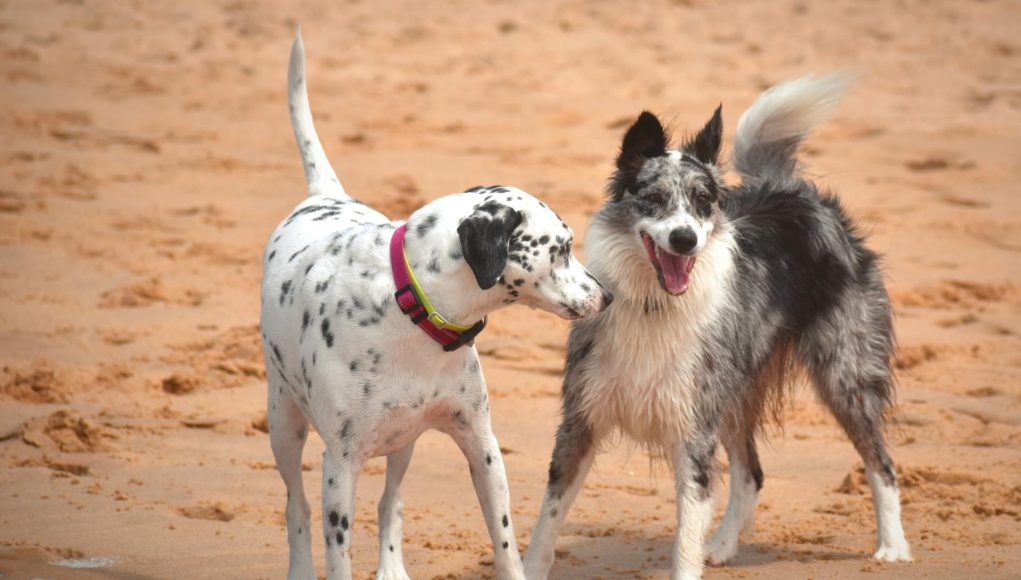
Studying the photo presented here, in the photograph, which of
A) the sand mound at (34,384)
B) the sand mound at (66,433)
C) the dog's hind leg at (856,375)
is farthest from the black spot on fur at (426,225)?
the sand mound at (34,384)

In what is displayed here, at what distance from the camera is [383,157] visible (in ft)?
40.4

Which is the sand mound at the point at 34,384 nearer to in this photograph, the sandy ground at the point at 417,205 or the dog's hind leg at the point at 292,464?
the sandy ground at the point at 417,205

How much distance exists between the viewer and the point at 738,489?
6.26 m

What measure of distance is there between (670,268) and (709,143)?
24.7 inches

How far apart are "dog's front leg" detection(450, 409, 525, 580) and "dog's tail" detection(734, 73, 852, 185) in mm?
2296

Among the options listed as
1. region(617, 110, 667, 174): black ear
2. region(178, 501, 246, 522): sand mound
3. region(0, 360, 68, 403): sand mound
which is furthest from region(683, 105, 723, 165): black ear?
region(0, 360, 68, 403): sand mound

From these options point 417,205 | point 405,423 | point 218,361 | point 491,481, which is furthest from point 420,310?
point 417,205

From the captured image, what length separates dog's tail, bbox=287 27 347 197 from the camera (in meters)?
5.94

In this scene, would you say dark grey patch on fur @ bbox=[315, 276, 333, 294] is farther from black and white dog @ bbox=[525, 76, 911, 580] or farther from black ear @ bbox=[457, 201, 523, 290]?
black and white dog @ bbox=[525, 76, 911, 580]

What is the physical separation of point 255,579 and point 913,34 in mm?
13384

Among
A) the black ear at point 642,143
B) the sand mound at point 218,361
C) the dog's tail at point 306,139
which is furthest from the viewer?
the sand mound at point 218,361

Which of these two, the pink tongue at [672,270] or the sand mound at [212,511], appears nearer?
the pink tongue at [672,270]

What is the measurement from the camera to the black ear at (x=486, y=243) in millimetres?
4414

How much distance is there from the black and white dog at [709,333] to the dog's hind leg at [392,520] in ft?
1.73
